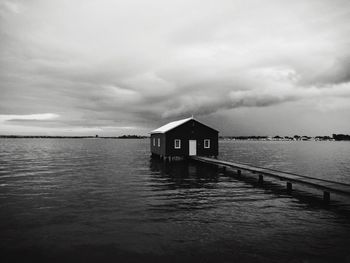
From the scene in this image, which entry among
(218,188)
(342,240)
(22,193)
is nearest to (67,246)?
(342,240)

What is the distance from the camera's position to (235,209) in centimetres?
1489

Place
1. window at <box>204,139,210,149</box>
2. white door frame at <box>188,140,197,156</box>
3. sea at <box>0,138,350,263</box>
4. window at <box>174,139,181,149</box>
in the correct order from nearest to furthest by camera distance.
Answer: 1. sea at <box>0,138,350,263</box>
2. window at <box>174,139,181,149</box>
3. white door frame at <box>188,140,197,156</box>
4. window at <box>204,139,210,149</box>

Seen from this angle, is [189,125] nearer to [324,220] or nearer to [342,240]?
[324,220]

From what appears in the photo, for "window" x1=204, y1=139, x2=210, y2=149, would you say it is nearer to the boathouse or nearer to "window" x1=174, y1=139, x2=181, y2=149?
the boathouse

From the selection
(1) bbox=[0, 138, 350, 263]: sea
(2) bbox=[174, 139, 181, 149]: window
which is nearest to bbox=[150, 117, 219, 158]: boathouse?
(2) bbox=[174, 139, 181, 149]: window

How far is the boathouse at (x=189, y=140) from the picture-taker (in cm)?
3997

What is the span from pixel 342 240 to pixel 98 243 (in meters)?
8.77

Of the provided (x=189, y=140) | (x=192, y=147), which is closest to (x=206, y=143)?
(x=192, y=147)

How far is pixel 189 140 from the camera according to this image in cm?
4084

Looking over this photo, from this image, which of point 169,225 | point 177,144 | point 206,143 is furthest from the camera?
point 206,143

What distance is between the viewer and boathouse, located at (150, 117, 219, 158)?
40.0m

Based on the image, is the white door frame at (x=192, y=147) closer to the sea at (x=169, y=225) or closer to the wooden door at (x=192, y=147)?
the wooden door at (x=192, y=147)

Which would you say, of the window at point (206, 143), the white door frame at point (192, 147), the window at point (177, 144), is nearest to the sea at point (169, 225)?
the window at point (177, 144)

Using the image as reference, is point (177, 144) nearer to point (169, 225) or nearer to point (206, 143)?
point (206, 143)
